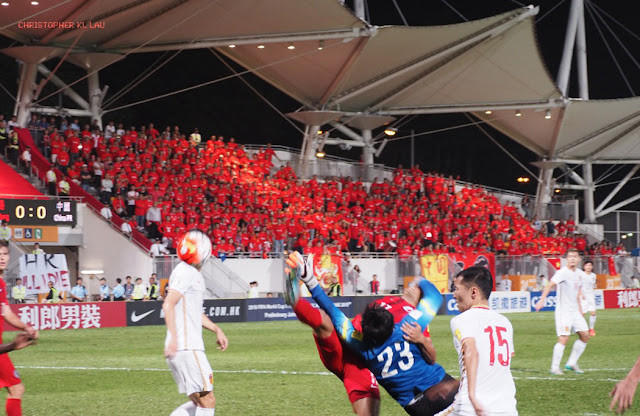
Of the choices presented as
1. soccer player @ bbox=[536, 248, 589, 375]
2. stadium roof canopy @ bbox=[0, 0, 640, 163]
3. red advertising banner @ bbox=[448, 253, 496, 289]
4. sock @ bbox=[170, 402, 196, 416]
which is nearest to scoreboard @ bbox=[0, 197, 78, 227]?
stadium roof canopy @ bbox=[0, 0, 640, 163]

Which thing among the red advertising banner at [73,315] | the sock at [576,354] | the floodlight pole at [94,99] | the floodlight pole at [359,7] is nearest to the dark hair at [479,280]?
the sock at [576,354]

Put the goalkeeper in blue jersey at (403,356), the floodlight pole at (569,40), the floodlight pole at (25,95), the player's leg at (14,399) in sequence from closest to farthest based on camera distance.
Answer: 1. the goalkeeper in blue jersey at (403,356)
2. the player's leg at (14,399)
3. the floodlight pole at (25,95)
4. the floodlight pole at (569,40)

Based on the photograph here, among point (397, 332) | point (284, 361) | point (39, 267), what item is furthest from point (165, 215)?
point (397, 332)

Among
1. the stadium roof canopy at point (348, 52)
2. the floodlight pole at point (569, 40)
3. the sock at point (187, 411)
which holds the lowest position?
the sock at point (187, 411)

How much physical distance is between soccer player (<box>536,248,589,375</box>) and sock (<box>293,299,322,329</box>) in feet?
30.3

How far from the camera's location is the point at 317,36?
38.8 metres

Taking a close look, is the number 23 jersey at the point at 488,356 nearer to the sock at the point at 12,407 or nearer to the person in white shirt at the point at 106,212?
the sock at the point at 12,407

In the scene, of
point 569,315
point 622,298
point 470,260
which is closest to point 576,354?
point 569,315

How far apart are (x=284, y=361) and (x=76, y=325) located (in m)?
12.4

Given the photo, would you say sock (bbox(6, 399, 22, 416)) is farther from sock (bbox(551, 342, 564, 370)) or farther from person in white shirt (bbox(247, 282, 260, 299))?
person in white shirt (bbox(247, 282, 260, 299))

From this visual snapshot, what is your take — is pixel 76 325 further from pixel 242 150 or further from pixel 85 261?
pixel 242 150

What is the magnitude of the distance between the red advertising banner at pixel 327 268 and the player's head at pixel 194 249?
86.1ft

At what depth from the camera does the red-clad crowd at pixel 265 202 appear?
119 feet

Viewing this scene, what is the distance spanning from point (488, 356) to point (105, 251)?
29.7 m
